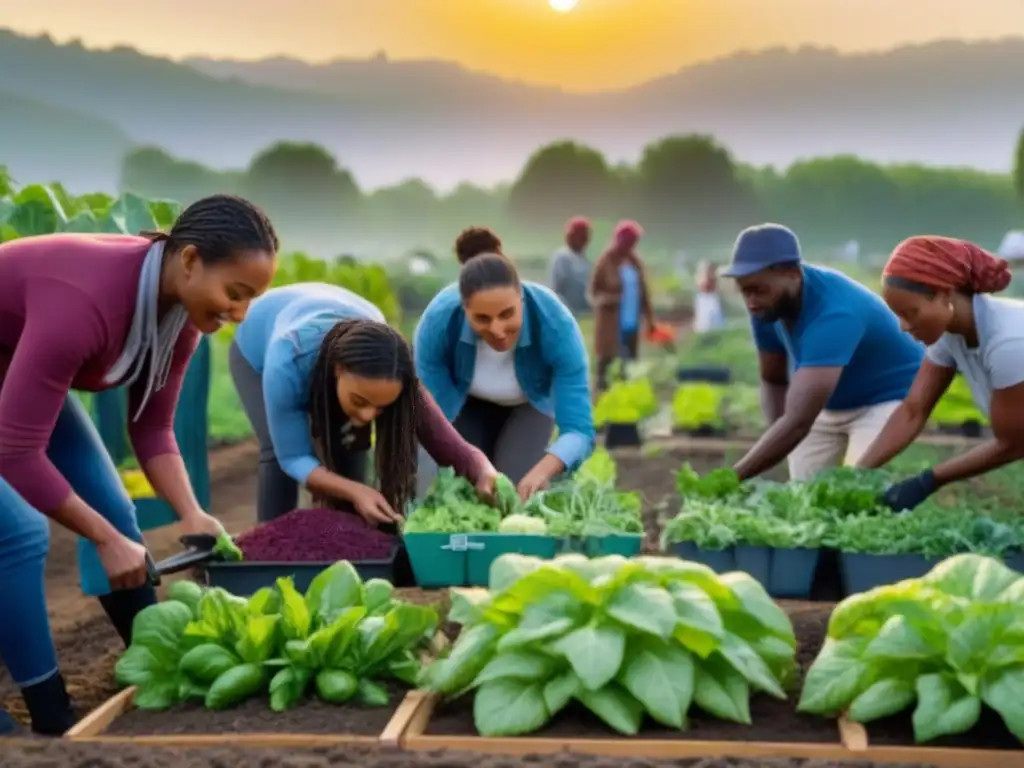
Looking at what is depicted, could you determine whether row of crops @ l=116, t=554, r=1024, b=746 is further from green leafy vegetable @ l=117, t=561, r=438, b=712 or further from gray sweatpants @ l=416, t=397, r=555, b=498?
gray sweatpants @ l=416, t=397, r=555, b=498

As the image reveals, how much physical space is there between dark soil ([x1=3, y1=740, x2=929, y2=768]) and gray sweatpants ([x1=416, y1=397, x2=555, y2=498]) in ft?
7.54

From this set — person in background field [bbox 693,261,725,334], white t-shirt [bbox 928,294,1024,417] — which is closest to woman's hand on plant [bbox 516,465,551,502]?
white t-shirt [bbox 928,294,1024,417]

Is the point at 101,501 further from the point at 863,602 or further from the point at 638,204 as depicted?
the point at 638,204

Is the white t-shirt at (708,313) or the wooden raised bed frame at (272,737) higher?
the wooden raised bed frame at (272,737)

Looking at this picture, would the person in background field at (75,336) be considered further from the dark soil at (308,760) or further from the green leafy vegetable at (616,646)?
the green leafy vegetable at (616,646)

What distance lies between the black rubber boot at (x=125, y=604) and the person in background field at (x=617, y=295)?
7762mm

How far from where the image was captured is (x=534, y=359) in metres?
4.44

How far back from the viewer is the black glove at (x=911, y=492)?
3904 millimetres

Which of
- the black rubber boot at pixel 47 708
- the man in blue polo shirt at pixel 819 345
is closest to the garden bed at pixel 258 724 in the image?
the black rubber boot at pixel 47 708

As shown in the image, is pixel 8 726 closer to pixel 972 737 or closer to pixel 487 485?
Answer: pixel 487 485

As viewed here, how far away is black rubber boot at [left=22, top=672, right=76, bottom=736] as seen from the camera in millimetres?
2924

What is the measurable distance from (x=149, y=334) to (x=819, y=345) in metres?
2.19

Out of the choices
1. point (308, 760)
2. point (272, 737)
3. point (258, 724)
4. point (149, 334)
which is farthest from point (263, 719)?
point (149, 334)

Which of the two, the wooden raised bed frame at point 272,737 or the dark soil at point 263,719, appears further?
the dark soil at point 263,719
